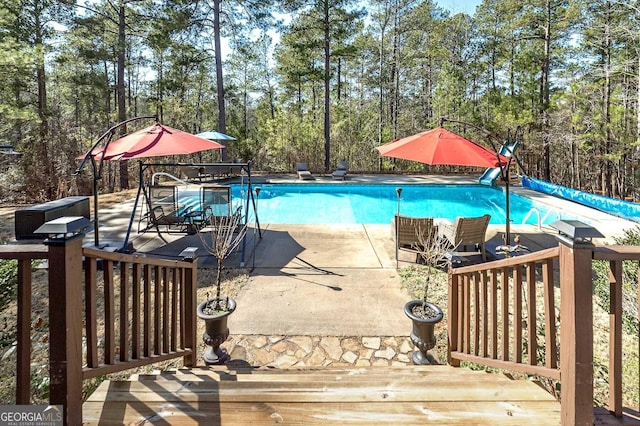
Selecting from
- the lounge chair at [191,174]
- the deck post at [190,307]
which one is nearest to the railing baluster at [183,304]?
the deck post at [190,307]

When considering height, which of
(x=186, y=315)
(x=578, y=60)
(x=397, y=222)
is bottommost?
(x=186, y=315)

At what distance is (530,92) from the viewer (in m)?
13.7

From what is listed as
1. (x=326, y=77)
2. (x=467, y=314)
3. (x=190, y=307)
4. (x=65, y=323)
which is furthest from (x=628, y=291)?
(x=326, y=77)

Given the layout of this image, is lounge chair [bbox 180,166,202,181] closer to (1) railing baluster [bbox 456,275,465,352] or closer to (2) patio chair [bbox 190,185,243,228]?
(2) patio chair [bbox 190,185,243,228]

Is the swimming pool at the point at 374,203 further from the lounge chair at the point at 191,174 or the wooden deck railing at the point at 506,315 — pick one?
the wooden deck railing at the point at 506,315

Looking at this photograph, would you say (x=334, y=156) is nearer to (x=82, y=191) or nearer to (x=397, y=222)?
(x=82, y=191)

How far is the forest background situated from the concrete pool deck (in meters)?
5.24

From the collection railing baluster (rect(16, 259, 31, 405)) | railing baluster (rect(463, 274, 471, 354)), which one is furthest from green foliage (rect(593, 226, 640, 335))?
railing baluster (rect(16, 259, 31, 405))

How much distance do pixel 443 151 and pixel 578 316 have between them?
140 inches

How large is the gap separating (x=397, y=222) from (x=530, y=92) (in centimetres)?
1200

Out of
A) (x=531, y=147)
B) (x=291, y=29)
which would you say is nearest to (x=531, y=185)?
(x=531, y=147)

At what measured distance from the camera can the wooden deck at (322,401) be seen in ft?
5.28

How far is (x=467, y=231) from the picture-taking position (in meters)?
4.93

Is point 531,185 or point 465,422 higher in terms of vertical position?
point 531,185
